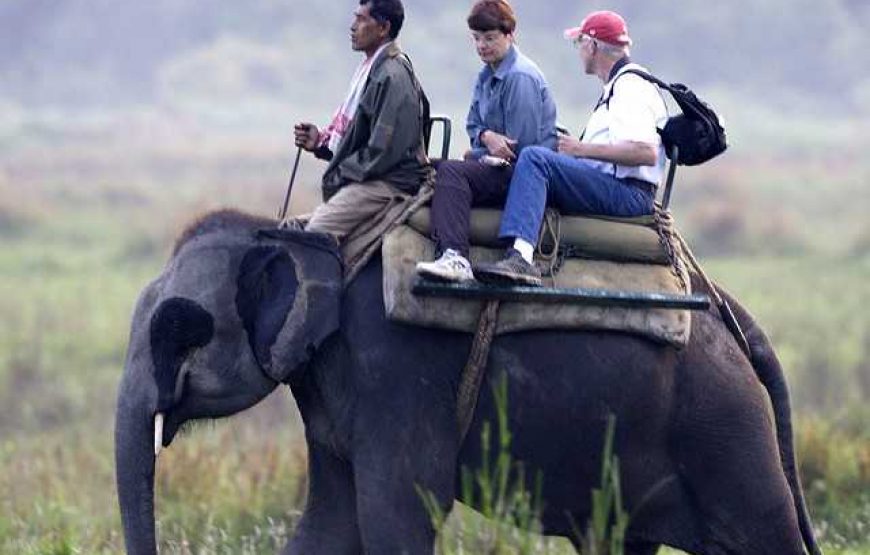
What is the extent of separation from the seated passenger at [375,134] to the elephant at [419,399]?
173 mm

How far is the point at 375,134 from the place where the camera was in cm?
786

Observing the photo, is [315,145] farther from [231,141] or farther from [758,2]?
[758,2]

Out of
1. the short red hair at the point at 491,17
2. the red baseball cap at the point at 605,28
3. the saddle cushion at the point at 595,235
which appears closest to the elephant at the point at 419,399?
the saddle cushion at the point at 595,235

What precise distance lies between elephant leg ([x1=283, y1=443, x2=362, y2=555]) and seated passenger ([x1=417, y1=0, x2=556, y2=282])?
101 cm

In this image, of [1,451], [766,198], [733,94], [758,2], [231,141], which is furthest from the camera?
[758,2]

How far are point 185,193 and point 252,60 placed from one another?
26.2 m

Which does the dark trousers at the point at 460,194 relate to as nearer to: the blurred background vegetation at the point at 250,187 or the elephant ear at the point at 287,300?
the elephant ear at the point at 287,300

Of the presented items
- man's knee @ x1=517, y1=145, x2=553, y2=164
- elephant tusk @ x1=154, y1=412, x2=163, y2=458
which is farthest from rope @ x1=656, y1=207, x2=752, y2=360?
elephant tusk @ x1=154, y1=412, x2=163, y2=458

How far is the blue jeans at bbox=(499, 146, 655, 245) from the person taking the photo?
25.4 ft

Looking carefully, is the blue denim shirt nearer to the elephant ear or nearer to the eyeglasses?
the eyeglasses

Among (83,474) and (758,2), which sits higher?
(758,2)

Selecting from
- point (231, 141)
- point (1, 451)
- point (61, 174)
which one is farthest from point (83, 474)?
point (231, 141)

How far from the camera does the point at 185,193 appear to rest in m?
37.4

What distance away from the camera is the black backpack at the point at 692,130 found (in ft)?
26.0
